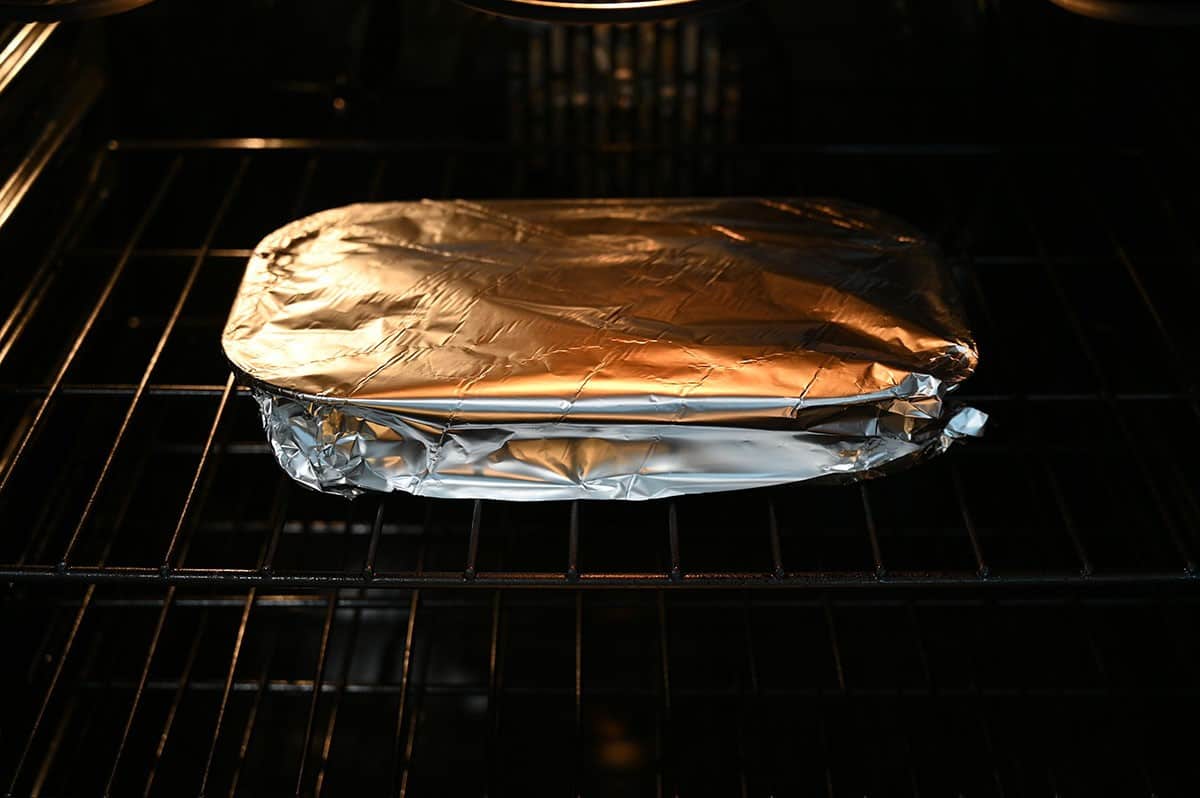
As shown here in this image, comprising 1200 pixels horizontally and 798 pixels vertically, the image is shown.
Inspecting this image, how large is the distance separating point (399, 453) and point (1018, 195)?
67 centimetres

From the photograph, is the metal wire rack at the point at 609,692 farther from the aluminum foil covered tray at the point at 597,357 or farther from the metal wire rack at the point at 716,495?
the aluminum foil covered tray at the point at 597,357

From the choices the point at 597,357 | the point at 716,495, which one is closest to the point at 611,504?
the point at 716,495

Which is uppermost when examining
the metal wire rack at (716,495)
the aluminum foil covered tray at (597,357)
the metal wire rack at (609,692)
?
the aluminum foil covered tray at (597,357)

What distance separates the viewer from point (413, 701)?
0.96m

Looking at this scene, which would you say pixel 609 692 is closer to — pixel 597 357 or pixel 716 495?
pixel 716 495

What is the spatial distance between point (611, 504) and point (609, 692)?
0.20 m

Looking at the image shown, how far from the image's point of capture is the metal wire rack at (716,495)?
97 centimetres

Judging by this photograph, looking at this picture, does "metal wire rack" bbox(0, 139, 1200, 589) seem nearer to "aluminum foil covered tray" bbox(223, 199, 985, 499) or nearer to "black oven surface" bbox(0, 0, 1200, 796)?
"black oven surface" bbox(0, 0, 1200, 796)

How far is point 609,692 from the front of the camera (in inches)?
37.4

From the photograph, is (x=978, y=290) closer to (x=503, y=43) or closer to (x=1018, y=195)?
(x=1018, y=195)

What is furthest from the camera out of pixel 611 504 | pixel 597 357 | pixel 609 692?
pixel 611 504

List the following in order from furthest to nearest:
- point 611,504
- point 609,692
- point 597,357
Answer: point 611,504, point 609,692, point 597,357

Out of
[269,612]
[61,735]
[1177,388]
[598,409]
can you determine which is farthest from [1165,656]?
[61,735]

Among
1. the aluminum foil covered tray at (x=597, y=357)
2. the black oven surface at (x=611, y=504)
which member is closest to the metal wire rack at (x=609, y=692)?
the black oven surface at (x=611, y=504)
